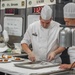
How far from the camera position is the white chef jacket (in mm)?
3086

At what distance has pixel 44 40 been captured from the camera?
3105mm

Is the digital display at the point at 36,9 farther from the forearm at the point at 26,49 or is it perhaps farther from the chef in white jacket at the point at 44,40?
the forearm at the point at 26,49

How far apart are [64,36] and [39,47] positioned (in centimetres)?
140

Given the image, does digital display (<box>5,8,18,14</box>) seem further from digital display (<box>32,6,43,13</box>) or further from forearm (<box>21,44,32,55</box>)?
forearm (<box>21,44,32,55</box>)

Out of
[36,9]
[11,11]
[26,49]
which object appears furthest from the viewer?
[11,11]

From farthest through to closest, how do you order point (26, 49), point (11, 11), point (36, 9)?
→ point (11, 11) < point (36, 9) < point (26, 49)

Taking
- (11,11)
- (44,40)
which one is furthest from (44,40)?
(11,11)

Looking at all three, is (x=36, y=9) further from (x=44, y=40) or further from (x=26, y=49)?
(x=26, y=49)

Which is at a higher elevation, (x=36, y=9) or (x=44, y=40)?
(x=36, y=9)

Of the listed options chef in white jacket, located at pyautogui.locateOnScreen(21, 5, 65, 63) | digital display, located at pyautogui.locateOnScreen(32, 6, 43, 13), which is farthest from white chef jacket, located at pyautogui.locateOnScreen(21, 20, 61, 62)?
digital display, located at pyautogui.locateOnScreen(32, 6, 43, 13)

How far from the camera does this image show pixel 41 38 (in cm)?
313

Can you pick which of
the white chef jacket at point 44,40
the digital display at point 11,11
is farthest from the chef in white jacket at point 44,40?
the digital display at point 11,11

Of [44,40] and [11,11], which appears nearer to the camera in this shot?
[44,40]


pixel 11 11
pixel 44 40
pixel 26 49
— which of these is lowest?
pixel 26 49
